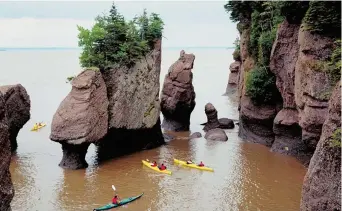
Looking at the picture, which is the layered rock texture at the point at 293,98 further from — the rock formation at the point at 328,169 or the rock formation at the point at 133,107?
the rock formation at the point at 133,107

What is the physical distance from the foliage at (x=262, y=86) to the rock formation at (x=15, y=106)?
1820 centimetres

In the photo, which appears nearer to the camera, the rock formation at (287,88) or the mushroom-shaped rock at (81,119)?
the mushroom-shaped rock at (81,119)

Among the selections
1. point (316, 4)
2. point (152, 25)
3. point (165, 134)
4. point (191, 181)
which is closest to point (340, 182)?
point (316, 4)

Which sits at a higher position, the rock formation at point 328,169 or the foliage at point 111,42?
the foliage at point 111,42

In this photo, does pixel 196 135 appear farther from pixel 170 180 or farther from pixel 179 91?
pixel 170 180

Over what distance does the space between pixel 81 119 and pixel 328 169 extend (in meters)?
17.6

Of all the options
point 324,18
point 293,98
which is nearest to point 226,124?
point 293,98

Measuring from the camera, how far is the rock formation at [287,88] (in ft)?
95.0

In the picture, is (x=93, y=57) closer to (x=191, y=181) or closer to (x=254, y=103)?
(x=191, y=181)

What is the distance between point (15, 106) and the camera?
32.5m

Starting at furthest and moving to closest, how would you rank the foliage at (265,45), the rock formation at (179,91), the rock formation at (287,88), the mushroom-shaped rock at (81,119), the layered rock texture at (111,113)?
the rock formation at (179,91)
the foliage at (265,45)
the rock formation at (287,88)
the layered rock texture at (111,113)
the mushroom-shaped rock at (81,119)

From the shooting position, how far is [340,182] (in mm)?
14086

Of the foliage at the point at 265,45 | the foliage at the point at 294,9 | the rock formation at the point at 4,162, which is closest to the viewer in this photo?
the rock formation at the point at 4,162

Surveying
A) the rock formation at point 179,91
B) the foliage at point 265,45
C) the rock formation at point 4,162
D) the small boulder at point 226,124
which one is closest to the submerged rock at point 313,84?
the foliage at point 265,45
